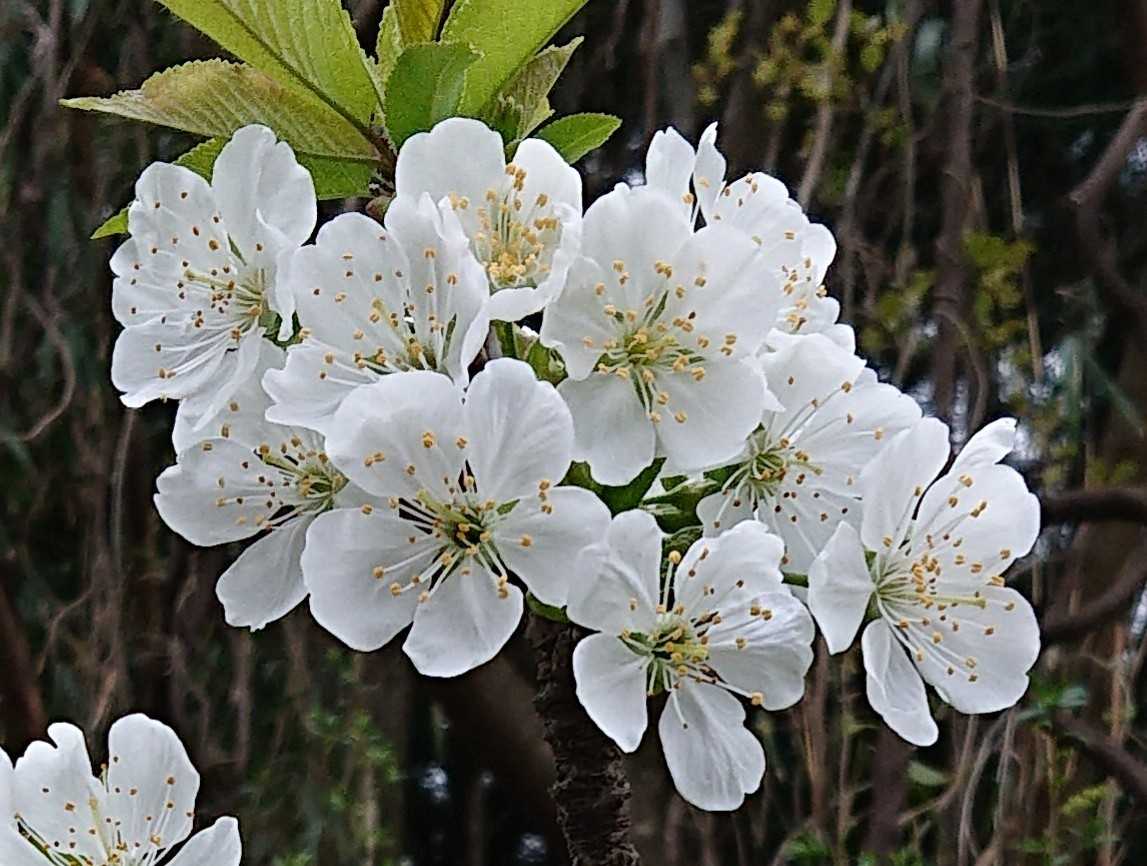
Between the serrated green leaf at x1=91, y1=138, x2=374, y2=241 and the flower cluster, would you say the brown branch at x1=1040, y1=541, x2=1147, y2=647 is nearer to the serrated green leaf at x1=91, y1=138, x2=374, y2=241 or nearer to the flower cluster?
the flower cluster

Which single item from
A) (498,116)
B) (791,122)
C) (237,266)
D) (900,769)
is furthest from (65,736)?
(791,122)

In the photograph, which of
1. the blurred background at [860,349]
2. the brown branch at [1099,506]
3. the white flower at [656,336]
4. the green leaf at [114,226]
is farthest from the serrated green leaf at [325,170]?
the brown branch at [1099,506]

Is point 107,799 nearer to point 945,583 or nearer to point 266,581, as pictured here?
point 266,581

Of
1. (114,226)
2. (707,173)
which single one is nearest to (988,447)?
(707,173)

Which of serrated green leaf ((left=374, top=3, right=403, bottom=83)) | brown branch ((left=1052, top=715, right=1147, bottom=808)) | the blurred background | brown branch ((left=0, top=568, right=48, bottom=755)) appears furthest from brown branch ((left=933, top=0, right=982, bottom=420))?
serrated green leaf ((left=374, top=3, right=403, bottom=83))

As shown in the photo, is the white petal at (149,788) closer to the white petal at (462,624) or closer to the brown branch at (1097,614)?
the white petal at (462,624)
